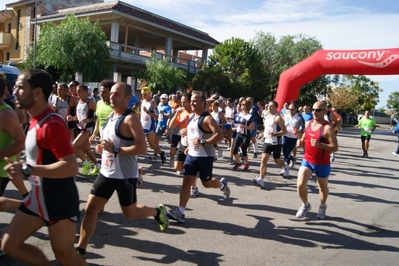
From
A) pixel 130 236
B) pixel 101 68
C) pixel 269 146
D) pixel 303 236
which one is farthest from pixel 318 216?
pixel 101 68

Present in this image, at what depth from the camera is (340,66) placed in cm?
1464

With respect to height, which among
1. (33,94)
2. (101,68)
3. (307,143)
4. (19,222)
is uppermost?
(101,68)

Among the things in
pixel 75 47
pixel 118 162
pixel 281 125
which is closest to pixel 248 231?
pixel 118 162

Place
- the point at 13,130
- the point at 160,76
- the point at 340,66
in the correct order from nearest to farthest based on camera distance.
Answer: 1. the point at 13,130
2. the point at 340,66
3. the point at 160,76

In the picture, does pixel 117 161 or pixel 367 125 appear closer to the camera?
pixel 117 161

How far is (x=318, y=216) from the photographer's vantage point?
6367 millimetres

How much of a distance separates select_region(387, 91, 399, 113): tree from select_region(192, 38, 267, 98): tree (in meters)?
72.8

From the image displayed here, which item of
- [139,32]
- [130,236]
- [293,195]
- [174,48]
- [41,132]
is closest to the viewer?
[41,132]

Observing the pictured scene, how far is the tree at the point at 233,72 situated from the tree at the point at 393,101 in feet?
239

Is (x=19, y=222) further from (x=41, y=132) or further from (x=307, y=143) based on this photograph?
(x=307, y=143)

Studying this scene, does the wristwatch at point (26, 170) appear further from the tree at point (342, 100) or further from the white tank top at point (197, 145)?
the tree at point (342, 100)

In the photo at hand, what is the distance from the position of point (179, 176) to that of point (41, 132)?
6.32 meters

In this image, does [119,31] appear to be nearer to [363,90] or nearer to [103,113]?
[103,113]

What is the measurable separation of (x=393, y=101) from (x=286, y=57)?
70824 millimetres
